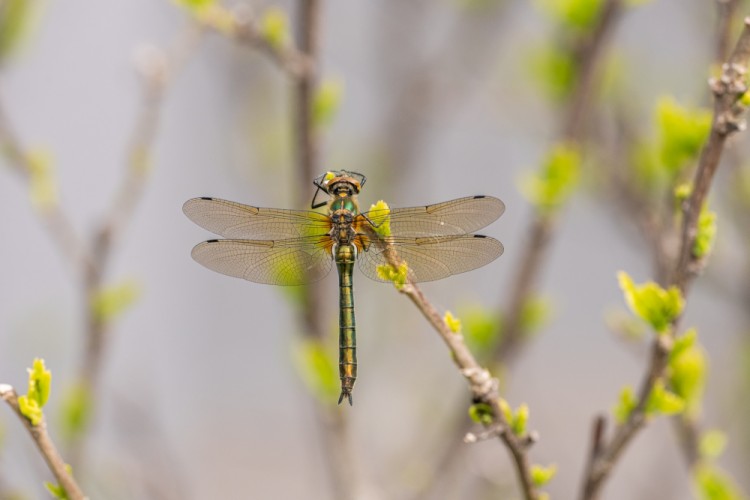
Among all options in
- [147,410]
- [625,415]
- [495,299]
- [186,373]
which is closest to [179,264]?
[186,373]

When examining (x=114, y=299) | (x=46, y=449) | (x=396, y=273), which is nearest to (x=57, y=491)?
(x=46, y=449)

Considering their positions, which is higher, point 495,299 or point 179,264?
point 179,264

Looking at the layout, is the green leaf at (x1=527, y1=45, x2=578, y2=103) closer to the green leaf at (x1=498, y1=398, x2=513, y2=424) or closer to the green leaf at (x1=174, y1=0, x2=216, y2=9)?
the green leaf at (x1=174, y1=0, x2=216, y2=9)

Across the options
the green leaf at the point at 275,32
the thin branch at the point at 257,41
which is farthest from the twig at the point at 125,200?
the green leaf at the point at 275,32

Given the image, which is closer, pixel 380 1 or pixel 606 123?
pixel 606 123

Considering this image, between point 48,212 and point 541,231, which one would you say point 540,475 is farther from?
point 48,212

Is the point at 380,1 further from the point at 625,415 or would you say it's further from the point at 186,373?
the point at 186,373

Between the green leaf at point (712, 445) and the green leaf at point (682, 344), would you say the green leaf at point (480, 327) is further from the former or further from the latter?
the green leaf at point (682, 344)
